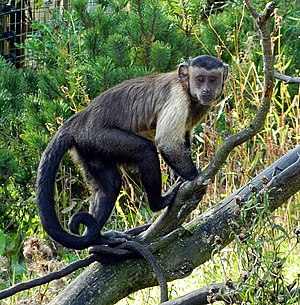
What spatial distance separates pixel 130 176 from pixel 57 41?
1.67 metres

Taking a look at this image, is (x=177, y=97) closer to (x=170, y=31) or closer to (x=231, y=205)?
(x=231, y=205)

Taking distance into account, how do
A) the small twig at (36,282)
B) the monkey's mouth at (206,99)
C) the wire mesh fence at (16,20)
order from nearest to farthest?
the small twig at (36,282), the monkey's mouth at (206,99), the wire mesh fence at (16,20)

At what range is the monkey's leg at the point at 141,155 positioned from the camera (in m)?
4.74

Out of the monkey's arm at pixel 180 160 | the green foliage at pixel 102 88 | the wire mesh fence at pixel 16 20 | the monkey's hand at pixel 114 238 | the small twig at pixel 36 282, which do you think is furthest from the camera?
the wire mesh fence at pixel 16 20

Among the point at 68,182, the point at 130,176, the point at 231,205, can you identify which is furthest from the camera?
the point at 68,182

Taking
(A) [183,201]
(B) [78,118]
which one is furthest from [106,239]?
(B) [78,118]

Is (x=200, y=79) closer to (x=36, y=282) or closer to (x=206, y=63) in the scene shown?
(x=206, y=63)

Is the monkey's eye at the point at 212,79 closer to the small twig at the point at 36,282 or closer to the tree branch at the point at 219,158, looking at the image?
the tree branch at the point at 219,158

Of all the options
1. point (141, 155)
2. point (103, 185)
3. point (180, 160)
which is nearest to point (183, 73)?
point (180, 160)

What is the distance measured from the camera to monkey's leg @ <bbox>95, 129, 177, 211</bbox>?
474cm

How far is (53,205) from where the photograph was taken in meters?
4.40

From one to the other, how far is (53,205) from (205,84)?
1.43 metres

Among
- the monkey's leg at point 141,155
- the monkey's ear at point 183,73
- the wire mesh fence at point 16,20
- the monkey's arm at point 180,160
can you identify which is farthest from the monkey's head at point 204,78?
the wire mesh fence at point 16,20

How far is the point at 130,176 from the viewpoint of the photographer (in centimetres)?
711
